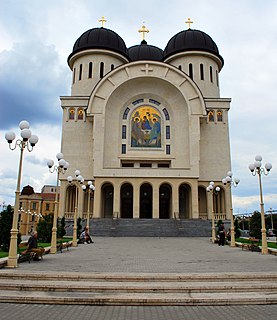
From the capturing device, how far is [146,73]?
35344 millimetres

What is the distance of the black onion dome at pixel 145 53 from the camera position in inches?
1780

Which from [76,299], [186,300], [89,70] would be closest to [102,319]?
[76,299]

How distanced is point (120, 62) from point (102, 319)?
126 ft

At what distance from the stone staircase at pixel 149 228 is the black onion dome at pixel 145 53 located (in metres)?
26.7

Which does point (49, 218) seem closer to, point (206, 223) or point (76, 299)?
point (76, 299)

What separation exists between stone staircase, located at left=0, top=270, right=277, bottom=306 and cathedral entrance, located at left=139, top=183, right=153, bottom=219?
2745 centimetres

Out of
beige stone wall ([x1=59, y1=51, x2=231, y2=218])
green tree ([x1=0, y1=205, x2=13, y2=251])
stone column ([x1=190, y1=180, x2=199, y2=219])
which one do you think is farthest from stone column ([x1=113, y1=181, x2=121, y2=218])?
green tree ([x1=0, y1=205, x2=13, y2=251])

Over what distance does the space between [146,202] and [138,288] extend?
1135 inches

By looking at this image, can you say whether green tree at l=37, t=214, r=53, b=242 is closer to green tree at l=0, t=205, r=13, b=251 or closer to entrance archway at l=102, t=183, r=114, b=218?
green tree at l=0, t=205, r=13, b=251

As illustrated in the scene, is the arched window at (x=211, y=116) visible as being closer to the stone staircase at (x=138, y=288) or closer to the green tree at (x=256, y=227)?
the green tree at (x=256, y=227)

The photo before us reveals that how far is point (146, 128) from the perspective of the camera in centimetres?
3591

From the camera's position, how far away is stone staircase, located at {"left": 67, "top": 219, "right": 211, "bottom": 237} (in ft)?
84.3

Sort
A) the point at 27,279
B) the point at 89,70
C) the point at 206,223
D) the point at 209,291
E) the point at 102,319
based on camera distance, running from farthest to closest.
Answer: the point at 89,70, the point at 206,223, the point at 27,279, the point at 209,291, the point at 102,319

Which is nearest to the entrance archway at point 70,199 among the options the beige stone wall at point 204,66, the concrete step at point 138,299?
the beige stone wall at point 204,66
